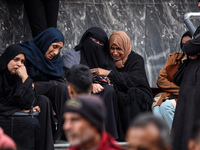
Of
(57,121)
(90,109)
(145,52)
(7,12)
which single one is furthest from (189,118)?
(7,12)

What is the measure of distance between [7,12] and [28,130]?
9.22 ft

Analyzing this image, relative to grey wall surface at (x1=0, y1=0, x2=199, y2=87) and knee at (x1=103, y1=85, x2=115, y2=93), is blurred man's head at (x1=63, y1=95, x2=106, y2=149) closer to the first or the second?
knee at (x1=103, y1=85, x2=115, y2=93)

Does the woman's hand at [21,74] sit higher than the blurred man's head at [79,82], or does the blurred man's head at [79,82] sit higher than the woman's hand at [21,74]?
the blurred man's head at [79,82]

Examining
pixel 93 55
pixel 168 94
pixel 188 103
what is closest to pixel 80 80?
pixel 188 103

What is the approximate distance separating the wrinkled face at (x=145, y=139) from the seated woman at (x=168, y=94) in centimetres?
314

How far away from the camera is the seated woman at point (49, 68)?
5.47 meters

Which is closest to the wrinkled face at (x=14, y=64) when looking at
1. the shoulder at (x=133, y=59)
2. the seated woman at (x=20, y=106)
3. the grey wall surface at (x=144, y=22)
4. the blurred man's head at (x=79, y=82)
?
the seated woman at (x=20, y=106)


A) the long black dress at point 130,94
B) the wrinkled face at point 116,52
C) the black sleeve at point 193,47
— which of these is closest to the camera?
the black sleeve at point 193,47

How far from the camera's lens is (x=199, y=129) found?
2.81m

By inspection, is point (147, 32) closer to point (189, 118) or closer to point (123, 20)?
point (123, 20)

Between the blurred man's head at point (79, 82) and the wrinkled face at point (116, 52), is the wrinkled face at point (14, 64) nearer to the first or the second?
the blurred man's head at point (79, 82)

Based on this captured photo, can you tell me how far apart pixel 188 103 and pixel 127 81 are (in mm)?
1246

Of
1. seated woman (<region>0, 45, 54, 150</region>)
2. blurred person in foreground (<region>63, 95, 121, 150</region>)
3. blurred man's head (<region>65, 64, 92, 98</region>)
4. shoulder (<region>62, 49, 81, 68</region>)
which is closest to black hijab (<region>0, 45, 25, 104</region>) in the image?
seated woman (<region>0, 45, 54, 150</region>)

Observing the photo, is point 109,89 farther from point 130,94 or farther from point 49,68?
point 49,68
